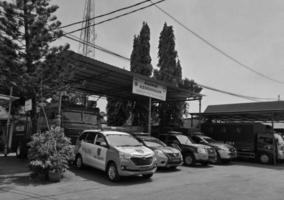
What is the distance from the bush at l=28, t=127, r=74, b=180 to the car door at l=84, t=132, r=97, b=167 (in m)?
1.30

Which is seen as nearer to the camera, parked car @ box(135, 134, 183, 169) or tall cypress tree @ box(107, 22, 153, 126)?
parked car @ box(135, 134, 183, 169)

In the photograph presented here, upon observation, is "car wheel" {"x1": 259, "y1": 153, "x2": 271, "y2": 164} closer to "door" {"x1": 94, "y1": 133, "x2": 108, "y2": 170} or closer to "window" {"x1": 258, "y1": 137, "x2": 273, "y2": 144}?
"window" {"x1": 258, "y1": 137, "x2": 273, "y2": 144}

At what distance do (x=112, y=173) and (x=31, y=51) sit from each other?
577 centimetres

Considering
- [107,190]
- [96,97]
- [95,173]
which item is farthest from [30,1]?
[96,97]

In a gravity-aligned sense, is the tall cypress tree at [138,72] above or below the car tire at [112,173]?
above

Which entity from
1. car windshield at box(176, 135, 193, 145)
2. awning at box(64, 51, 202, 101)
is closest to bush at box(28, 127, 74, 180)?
awning at box(64, 51, 202, 101)

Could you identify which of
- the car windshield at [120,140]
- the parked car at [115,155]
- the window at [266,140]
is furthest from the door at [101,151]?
the window at [266,140]

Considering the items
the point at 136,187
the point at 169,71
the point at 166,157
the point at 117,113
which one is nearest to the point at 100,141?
the point at 136,187

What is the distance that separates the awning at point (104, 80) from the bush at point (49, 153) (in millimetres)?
3723

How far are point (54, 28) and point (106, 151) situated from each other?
5621mm

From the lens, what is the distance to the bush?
34.9ft

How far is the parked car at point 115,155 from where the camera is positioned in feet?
36.3

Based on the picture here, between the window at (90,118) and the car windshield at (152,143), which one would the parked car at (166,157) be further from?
the window at (90,118)

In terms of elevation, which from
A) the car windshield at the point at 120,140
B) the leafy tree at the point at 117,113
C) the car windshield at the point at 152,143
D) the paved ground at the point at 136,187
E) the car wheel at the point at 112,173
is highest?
the leafy tree at the point at 117,113
